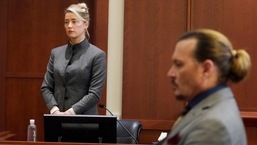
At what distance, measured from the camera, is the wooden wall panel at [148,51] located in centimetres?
457

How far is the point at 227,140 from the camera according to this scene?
1386 mm

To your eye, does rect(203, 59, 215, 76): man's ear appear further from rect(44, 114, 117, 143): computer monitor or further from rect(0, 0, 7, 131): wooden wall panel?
rect(0, 0, 7, 131): wooden wall panel

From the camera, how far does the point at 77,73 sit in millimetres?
3221

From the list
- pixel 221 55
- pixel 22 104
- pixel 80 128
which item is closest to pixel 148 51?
pixel 22 104

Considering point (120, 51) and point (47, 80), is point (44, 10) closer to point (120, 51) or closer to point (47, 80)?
point (120, 51)

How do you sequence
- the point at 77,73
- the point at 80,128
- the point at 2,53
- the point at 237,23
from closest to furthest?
the point at 80,128
the point at 77,73
the point at 237,23
the point at 2,53

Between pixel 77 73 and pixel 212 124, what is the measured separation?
1919 mm

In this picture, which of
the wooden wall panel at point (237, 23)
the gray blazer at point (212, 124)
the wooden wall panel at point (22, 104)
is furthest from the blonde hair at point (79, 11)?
the gray blazer at point (212, 124)

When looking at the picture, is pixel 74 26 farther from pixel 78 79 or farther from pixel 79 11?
pixel 78 79

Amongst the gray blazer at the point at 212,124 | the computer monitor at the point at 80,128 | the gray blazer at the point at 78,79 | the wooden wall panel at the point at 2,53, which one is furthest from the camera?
the wooden wall panel at the point at 2,53

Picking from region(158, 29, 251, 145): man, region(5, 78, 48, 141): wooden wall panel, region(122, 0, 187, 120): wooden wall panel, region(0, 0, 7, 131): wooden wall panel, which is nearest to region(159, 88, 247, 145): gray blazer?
region(158, 29, 251, 145): man

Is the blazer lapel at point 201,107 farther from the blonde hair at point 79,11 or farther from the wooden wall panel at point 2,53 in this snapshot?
the wooden wall panel at point 2,53

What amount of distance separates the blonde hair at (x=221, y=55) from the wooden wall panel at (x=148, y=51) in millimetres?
3007

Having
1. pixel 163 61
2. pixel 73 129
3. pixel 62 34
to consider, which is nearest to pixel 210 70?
pixel 73 129
